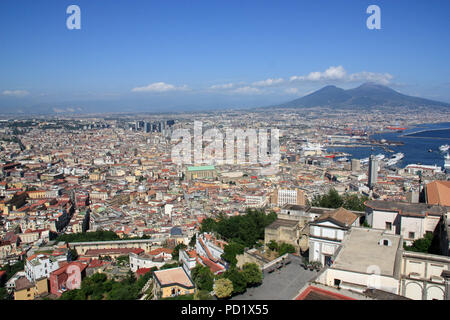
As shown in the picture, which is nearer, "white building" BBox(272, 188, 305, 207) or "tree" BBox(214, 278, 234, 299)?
"tree" BBox(214, 278, 234, 299)

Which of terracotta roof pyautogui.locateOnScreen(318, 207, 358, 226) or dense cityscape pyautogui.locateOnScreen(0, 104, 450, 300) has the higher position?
terracotta roof pyautogui.locateOnScreen(318, 207, 358, 226)

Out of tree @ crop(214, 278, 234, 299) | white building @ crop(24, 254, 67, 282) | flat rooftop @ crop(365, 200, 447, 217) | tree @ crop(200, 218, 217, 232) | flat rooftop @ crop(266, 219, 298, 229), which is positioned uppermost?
flat rooftop @ crop(365, 200, 447, 217)

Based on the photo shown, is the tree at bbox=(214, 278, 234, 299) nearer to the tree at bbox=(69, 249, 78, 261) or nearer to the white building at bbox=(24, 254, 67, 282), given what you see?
the white building at bbox=(24, 254, 67, 282)

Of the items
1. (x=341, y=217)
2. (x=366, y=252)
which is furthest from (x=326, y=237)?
(x=366, y=252)

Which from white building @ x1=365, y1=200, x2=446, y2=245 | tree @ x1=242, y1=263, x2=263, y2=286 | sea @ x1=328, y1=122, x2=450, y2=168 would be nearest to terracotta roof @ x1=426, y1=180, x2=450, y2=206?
white building @ x1=365, y1=200, x2=446, y2=245

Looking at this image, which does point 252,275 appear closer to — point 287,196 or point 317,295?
point 317,295
